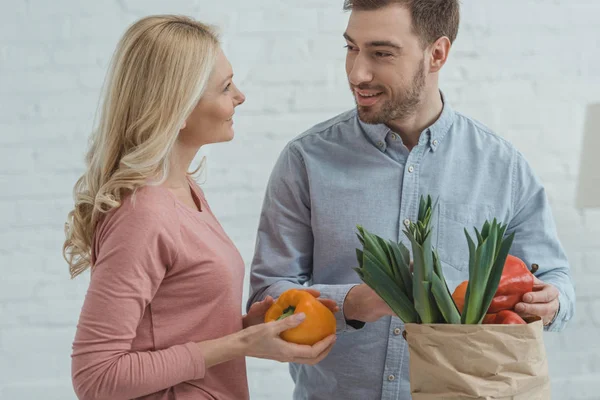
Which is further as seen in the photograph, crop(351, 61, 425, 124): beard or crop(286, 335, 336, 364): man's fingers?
crop(351, 61, 425, 124): beard

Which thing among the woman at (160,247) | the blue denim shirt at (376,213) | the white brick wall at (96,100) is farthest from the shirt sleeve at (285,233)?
the white brick wall at (96,100)

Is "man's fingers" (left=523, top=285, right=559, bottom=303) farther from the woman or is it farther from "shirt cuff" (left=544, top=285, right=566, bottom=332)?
the woman

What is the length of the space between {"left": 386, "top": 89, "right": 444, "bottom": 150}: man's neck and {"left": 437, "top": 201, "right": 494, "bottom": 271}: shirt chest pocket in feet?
0.62

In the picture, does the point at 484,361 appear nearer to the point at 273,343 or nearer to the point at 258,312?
the point at 273,343

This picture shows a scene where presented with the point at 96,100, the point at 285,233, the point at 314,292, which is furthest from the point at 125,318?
the point at 96,100

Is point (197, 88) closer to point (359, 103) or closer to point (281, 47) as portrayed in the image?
point (359, 103)

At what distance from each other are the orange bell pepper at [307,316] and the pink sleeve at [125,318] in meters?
0.18

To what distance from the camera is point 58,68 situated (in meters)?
2.63

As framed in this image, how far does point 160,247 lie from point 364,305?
42 centimetres

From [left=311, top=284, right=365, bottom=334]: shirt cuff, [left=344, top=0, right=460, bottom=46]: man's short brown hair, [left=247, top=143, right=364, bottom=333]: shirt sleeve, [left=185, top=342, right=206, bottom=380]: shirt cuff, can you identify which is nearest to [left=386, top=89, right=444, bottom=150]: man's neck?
[left=344, top=0, right=460, bottom=46]: man's short brown hair

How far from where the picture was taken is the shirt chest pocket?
189 centimetres

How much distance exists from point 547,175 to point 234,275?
60.0 inches

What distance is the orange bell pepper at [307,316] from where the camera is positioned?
1553 millimetres

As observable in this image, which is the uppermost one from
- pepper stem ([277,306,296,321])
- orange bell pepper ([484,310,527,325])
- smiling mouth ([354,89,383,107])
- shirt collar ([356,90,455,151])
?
smiling mouth ([354,89,383,107])
